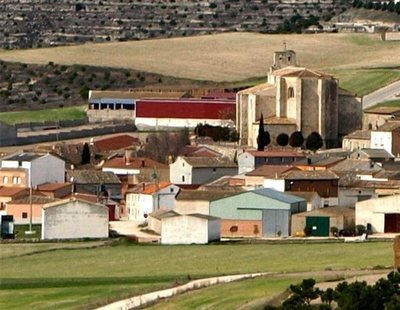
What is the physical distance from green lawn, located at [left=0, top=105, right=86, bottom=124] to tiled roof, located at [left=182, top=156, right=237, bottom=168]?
2203cm

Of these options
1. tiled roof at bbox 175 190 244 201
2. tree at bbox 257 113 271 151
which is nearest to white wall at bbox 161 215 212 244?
tiled roof at bbox 175 190 244 201

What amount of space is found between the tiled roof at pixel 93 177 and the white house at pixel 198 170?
191cm

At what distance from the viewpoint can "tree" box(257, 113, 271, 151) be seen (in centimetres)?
9142

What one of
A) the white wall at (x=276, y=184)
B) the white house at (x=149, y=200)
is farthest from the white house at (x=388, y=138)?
the white house at (x=149, y=200)

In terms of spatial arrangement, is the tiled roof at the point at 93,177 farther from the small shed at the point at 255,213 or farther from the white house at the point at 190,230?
the white house at the point at 190,230

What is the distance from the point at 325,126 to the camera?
96.0 meters

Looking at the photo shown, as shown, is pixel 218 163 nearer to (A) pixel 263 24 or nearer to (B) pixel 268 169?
(B) pixel 268 169

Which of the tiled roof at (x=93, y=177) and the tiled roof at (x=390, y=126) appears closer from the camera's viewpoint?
the tiled roof at (x=93, y=177)

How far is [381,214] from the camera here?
70812 millimetres

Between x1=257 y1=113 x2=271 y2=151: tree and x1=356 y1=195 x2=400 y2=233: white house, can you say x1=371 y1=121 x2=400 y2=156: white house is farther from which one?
x1=356 y1=195 x2=400 y2=233: white house

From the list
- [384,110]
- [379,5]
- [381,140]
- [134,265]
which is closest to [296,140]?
[381,140]

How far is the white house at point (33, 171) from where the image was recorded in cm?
8038

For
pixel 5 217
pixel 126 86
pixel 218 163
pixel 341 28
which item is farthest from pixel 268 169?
pixel 341 28

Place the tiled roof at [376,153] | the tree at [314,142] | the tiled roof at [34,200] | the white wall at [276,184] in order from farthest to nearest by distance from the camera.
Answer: the tree at [314,142]
the tiled roof at [376,153]
the white wall at [276,184]
the tiled roof at [34,200]
